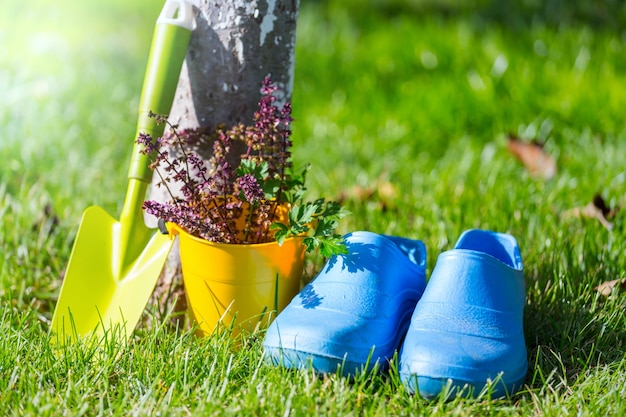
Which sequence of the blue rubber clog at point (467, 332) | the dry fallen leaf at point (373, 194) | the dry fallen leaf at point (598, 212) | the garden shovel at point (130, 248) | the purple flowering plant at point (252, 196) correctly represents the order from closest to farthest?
the blue rubber clog at point (467, 332) → the purple flowering plant at point (252, 196) → the garden shovel at point (130, 248) → the dry fallen leaf at point (598, 212) → the dry fallen leaf at point (373, 194)

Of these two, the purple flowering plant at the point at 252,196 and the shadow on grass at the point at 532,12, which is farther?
the shadow on grass at the point at 532,12

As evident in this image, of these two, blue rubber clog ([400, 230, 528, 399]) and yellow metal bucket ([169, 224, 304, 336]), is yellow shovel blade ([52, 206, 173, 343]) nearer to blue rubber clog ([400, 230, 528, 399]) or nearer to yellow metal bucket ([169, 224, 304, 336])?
yellow metal bucket ([169, 224, 304, 336])

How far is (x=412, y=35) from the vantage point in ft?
12.6

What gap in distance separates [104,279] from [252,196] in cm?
48

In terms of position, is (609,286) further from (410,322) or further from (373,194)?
(373,194)

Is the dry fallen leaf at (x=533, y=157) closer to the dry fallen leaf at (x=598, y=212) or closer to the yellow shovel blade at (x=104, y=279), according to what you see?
the dry fallen leaf at (x=598, y=212)

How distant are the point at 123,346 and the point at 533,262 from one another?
1.08m

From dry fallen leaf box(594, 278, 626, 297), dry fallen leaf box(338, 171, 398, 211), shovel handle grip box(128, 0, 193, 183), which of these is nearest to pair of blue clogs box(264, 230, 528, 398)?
dry fallen leaf box(594, 278, 626, 297)

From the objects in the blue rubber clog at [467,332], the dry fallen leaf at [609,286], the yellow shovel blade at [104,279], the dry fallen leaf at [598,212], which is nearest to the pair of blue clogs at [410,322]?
the blue rubber clog at [467,332]

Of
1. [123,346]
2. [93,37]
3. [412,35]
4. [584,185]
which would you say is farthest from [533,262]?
[93,37]

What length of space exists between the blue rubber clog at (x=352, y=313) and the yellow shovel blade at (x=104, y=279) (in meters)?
0.37

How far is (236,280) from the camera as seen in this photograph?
1674 millimetres

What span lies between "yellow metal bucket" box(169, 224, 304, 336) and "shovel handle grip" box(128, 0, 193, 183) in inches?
8.9

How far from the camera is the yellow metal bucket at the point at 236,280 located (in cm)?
166
